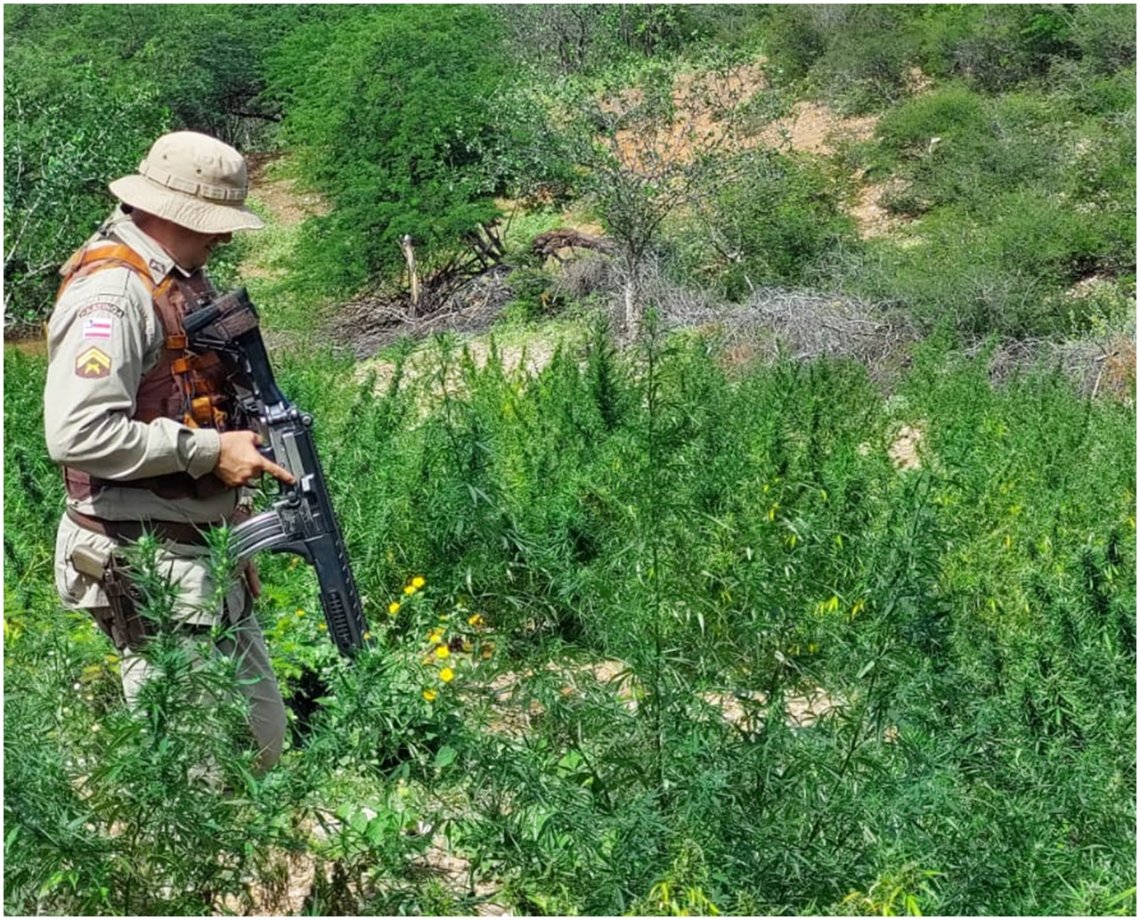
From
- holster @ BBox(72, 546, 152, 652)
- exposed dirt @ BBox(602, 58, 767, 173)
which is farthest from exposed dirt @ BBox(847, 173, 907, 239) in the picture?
holster @ BBox(72, 546, 152, 652)

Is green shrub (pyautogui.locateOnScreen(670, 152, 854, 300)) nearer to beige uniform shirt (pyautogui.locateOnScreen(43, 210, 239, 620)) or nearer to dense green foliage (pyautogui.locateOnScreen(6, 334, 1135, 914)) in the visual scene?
dense green foliage (pyautogui.locateOnScreen(6, 334, 1135, 914))

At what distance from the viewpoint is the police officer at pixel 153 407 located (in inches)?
105

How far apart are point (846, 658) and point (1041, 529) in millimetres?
2045

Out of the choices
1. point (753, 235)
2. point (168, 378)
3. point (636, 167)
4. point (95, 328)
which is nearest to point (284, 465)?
point (168, 378)

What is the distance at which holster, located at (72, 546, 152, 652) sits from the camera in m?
2.80

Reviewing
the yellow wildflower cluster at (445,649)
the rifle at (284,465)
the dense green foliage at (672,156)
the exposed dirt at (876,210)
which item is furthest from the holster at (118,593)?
the exposed dirt at (876,210)

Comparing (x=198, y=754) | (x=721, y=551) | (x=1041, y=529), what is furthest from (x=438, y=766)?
(x=1041, y=529)

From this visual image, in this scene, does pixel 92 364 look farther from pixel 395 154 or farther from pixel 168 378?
pixel 395 154

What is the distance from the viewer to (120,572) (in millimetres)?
2783

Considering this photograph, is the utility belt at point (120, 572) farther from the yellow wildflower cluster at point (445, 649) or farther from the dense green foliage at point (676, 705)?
the yellow wildflower cluster at point (445, 649)

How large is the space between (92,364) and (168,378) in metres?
0.25

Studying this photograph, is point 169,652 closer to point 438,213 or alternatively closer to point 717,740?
point 717,740

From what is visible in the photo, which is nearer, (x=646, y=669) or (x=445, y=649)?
(x=646, y=669)

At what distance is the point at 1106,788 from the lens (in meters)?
2.73
